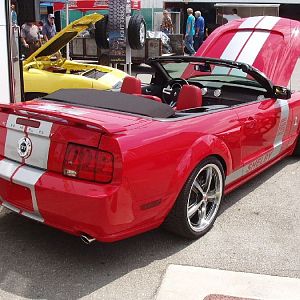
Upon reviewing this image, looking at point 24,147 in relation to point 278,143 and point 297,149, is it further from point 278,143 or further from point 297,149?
point 297,149

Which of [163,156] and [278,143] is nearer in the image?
[163,156]

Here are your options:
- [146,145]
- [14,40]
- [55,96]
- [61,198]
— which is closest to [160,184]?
[146,145]

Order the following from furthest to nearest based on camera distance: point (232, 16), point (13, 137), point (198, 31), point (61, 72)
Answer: point (232, 16), point (198, 31), point (61, 72), point (13, 137)

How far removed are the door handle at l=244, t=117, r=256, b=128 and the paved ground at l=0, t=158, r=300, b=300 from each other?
2.53ft

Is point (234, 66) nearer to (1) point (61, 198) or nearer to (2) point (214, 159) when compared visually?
(2) point (214, 159)

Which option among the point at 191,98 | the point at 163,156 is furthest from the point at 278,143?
the point at 163,156

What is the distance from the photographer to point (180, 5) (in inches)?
1115

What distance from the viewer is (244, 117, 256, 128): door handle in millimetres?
4111

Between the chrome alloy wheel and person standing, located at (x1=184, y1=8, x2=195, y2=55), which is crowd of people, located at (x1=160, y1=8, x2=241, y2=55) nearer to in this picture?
person standing, located at (x1=184, y1=8, x2=195, y2=55)

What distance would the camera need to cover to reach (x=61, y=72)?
27.1 feet

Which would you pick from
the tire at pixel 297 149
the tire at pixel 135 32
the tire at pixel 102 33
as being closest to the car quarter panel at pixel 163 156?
the tire at pixel 297 149

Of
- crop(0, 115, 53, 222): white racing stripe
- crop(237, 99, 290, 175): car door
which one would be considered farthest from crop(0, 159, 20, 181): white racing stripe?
crop(237, 99, 290, 175): car door

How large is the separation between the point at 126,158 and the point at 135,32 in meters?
8.54

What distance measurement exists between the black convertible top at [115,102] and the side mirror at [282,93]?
5.11 ft
